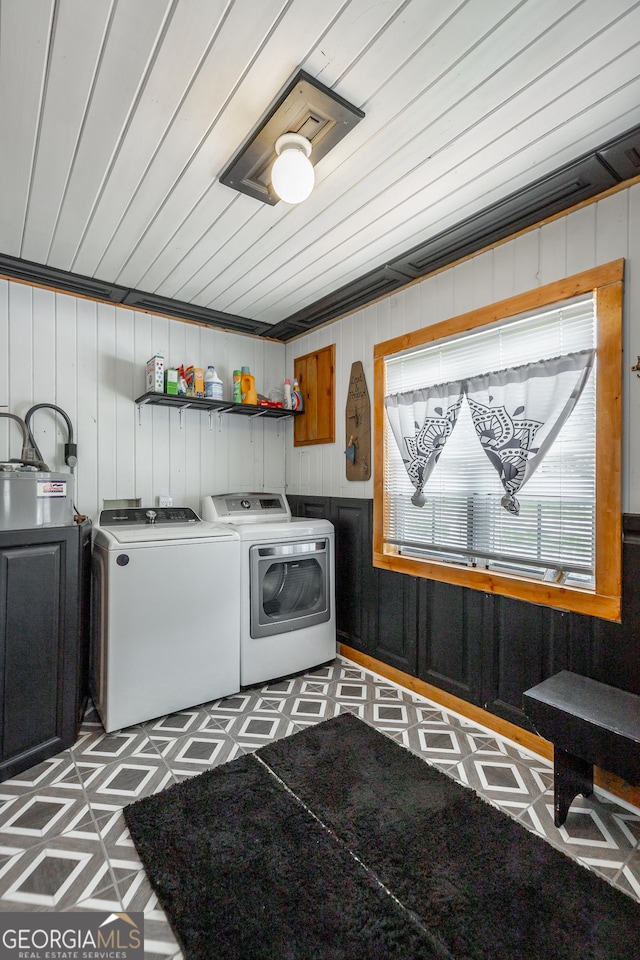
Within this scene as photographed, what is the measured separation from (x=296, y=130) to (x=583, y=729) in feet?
7.36

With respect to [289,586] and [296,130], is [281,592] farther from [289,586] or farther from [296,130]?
[296,130]

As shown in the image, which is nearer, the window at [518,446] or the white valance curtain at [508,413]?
the window at [518,446]

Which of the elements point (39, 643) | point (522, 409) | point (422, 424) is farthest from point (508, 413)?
point (39, 643)

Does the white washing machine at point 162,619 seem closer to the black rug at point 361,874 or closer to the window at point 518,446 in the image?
the black rug at point 361,874

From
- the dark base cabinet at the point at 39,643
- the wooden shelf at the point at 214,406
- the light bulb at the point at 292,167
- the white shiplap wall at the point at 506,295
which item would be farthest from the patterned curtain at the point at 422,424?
the dark base cabinet at the point at 39,643

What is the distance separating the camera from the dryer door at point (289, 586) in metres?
2.70

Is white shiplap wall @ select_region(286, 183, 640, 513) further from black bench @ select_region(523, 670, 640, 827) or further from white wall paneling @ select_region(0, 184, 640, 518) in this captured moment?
black bench @ select_region(523, 670, 640, 827)

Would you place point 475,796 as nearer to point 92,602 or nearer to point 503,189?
point 92,602

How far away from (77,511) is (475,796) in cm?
258

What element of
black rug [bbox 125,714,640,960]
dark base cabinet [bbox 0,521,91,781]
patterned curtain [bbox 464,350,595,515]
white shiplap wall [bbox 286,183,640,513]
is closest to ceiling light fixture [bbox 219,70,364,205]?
white shiplap wall [bbox 286,183,640,513]

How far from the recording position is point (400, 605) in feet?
9.09

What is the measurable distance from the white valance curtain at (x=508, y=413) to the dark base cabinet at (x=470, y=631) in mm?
473

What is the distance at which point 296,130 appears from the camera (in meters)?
1.53

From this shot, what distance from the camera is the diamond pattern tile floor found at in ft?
4.58
